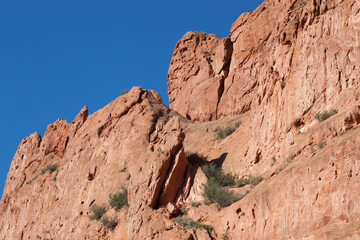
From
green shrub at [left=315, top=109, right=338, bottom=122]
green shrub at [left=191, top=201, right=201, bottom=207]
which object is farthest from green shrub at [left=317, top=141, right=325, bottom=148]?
green shrub at [left=191, top=201, right=201, bottom=207]

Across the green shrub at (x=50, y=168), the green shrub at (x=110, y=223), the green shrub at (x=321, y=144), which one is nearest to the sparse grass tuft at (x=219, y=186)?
the green shrub at (x=321, y=144)

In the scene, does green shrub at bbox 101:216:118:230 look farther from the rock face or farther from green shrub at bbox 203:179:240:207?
the rock face

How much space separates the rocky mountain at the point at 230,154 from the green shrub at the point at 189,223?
5 cm

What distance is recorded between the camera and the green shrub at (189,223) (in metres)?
27.3

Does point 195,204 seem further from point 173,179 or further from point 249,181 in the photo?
point 249,181

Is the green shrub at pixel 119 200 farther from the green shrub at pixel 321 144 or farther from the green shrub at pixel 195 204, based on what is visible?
the green shrub at pixel 321 144

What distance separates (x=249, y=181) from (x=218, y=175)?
2.54m

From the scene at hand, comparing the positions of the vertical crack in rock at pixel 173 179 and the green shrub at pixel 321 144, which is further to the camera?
the vertical crack in rock at pixel 173 179

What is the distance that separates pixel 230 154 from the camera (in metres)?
34.5

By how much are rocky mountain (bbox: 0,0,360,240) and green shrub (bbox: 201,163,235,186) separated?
3.5 inches

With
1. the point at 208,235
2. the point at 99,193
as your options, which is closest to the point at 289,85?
the point at 208,235

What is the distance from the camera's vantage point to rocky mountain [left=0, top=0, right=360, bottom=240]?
22750 millimetres

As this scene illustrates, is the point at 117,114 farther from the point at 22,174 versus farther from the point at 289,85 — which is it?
the point at 289,85

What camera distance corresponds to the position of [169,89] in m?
56.4
